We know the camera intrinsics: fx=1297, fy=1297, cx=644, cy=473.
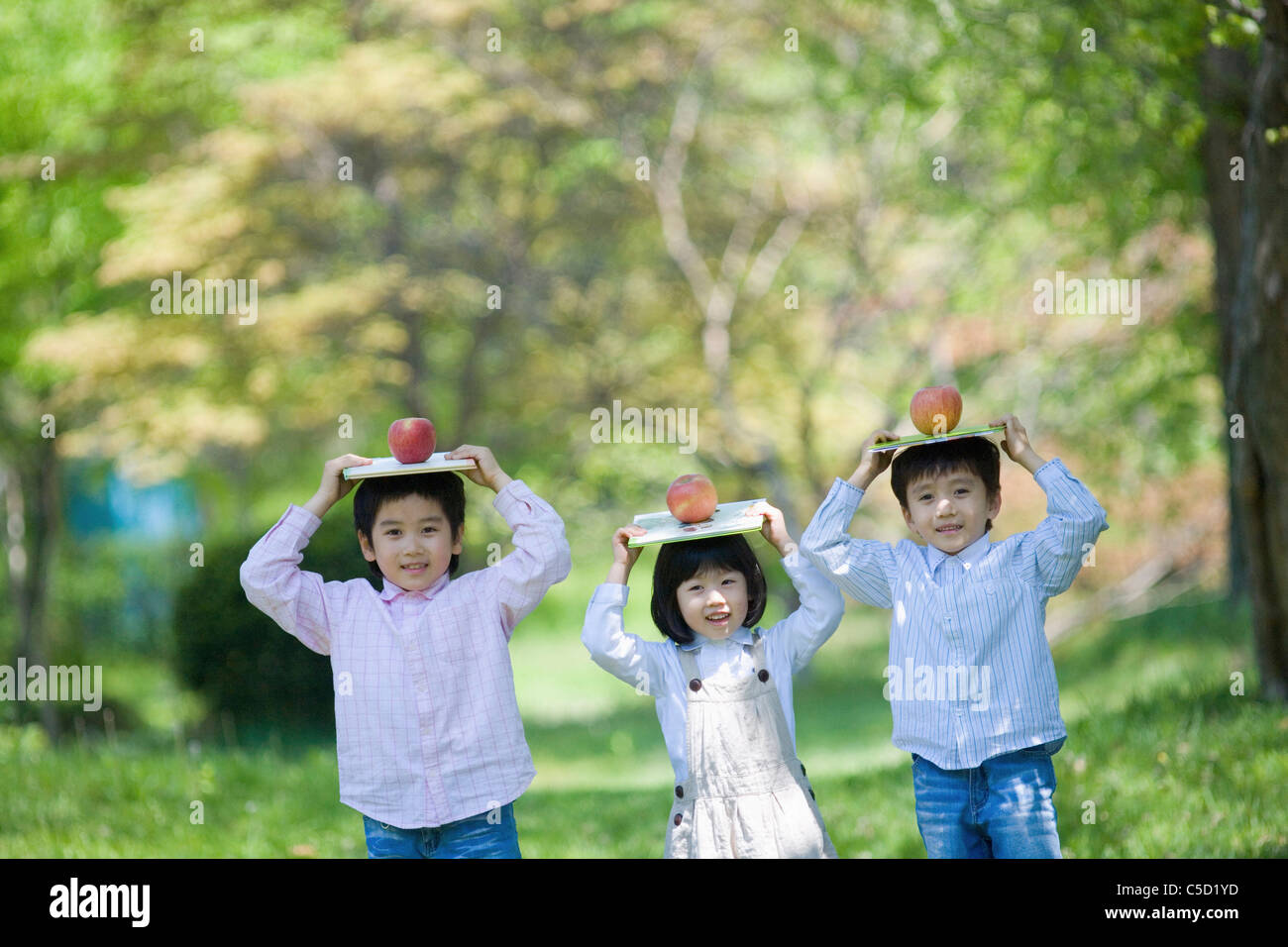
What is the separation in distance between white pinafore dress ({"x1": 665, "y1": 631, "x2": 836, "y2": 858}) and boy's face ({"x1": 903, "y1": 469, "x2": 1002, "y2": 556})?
0.63m

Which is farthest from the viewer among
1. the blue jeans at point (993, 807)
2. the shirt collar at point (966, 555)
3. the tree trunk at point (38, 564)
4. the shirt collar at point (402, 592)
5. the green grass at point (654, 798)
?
the tree trunk at point (38, 564)

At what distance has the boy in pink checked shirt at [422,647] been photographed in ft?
11.8

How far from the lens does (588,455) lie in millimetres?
15219

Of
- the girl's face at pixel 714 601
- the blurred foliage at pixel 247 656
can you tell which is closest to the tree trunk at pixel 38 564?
the blurred foliage at pixel 247 656

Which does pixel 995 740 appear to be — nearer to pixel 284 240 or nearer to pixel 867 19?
pixel 867 19

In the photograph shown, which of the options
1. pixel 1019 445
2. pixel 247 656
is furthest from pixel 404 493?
pixel 247 656

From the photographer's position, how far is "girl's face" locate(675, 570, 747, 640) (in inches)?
143

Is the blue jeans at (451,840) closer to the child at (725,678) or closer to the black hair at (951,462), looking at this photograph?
the child at (725,678)

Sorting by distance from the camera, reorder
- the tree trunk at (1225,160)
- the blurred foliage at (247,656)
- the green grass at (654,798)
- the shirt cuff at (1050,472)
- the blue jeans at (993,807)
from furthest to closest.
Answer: the blurred foliage at (247,656), the tree trunk at (1225,160), the green grass at (654,798), the shirt cuff at (1050,472), the blue jeans at (993,807)

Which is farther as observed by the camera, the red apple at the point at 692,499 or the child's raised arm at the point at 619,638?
the red apple at the point at 692,499

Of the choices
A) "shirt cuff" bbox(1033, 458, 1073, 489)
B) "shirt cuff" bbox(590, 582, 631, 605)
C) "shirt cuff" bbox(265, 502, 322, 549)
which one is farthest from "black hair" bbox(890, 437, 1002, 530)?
"shirt cuff" bbox(265, 502, 322, 549)

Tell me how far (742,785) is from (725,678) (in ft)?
0.97
